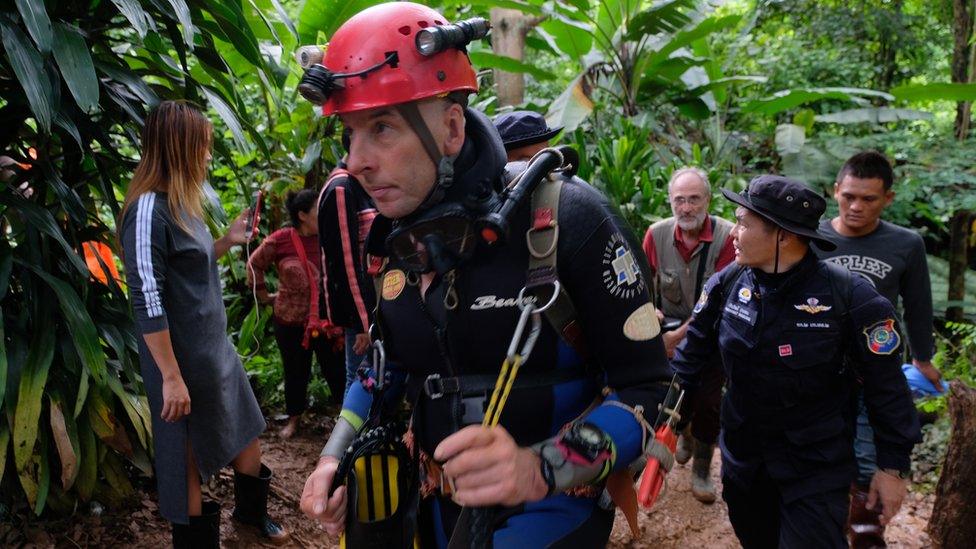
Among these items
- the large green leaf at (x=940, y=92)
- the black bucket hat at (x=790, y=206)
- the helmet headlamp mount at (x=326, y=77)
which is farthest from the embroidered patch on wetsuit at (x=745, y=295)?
the large green leaf at (x=940, y=92)

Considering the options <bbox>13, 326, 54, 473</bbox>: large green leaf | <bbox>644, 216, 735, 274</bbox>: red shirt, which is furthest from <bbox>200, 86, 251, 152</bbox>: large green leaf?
<bbox>644, 216, 735, 274</bbox>: red shirt

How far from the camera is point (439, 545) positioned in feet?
6.95

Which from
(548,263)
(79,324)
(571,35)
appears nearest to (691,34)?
(571,35)

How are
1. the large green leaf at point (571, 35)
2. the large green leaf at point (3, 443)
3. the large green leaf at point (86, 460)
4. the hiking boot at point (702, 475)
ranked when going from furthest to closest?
1. the large green leaf at point (571, 35)
2. the hiking boot at point (702, 475)
3. the large green leaf at point (86, 460)
4. the large green leaf at point (3, 443)

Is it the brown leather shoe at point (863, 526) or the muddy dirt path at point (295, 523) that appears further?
the brown leather shoe at point (863, 526)

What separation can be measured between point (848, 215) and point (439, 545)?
135 inches

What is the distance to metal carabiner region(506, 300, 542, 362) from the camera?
63.5 inches

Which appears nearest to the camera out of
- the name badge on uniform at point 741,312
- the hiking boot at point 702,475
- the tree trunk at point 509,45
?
the name badge on uniform at point 741,312

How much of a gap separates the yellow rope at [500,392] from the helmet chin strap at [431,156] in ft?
1.56

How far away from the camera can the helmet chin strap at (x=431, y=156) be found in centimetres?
178

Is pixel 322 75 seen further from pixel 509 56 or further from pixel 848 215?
pixel 509 56

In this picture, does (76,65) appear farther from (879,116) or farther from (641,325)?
(879,116)

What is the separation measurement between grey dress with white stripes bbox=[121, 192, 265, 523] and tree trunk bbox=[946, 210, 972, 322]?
787cm

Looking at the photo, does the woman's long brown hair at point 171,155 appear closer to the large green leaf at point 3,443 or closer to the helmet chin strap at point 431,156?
the large green leaf at point 3,443
